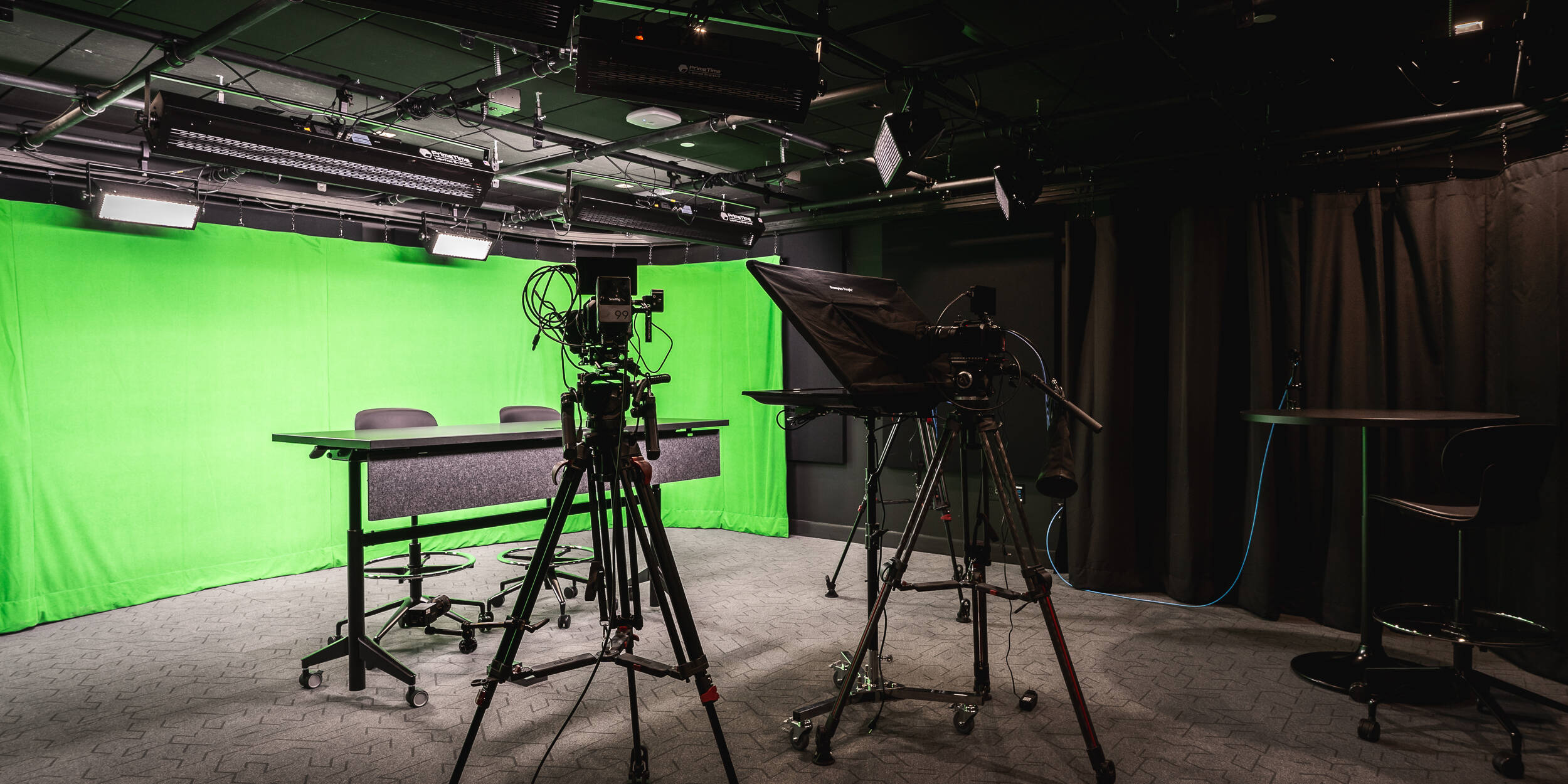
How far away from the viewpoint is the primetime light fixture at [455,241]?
6.05 meters

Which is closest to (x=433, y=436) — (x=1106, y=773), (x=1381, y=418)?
(x=1106, y=773)

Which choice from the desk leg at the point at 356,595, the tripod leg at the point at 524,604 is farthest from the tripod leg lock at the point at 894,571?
the desk leg at the point at 356,595

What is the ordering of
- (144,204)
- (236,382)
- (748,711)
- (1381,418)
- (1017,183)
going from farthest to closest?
(236,382), (144,204), (1017,183), (748,711), (1381,418)

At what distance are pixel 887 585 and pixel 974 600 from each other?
1.76ft

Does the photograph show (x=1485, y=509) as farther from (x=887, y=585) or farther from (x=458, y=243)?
(x=458, y=243)

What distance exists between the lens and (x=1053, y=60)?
148 inches

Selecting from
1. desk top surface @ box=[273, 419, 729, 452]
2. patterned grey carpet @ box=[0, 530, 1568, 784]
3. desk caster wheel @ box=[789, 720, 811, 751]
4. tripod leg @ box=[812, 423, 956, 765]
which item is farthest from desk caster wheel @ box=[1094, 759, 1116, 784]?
desk top surface @ box=[273, 419, 729, 452]

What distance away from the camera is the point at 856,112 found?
15.3 ft

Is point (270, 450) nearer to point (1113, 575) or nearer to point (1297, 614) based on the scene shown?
point (1113, 575)

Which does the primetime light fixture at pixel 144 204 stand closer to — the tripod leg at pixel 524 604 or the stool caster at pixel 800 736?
the tripod leg at pixel 524 604

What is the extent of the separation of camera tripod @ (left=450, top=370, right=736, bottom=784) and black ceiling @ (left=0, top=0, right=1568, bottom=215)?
5.65 feet

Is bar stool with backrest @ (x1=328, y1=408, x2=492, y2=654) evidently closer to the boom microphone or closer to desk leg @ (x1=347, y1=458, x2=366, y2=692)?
desk leg @ (x1=347, y1=458, x2=366, y2=692)

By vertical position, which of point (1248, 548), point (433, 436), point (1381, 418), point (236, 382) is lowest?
point (1248, 548)

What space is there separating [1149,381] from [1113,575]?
1.19 m
